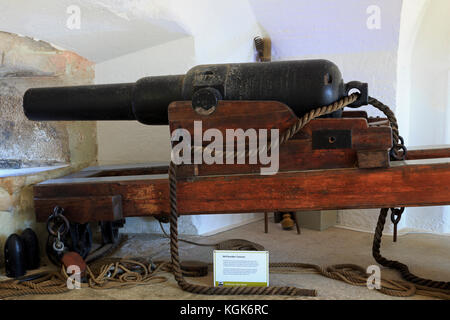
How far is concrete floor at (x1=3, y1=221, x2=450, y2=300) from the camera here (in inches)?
59.6

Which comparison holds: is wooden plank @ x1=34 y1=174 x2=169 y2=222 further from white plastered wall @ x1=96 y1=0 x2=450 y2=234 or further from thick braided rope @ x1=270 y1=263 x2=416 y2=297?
white plastered wall @ x1=96 y1=0 x2=450 y2=234

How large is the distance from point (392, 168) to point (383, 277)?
54 cm

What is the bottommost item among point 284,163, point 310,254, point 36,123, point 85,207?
point 310,254

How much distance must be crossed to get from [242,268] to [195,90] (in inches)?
27.1

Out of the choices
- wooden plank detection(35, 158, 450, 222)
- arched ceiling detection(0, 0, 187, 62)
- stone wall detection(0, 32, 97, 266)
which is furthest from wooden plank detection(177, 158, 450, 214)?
arched ceiling detection(0, 0, 187, 62)

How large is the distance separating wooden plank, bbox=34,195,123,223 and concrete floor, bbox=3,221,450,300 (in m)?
0.28

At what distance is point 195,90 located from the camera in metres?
1.52

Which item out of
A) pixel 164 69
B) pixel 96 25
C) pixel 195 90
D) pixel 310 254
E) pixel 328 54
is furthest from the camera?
pixel 328 54

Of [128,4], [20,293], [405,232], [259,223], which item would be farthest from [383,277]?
[128,4]

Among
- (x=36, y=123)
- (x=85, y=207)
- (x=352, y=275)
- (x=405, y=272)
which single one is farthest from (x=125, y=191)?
(x=405, y=272)

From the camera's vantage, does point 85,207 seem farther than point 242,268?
Yes

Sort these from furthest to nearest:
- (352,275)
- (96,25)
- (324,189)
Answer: (96,25) → (352,275) → (324,189)

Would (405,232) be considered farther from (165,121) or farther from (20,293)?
(20,293)

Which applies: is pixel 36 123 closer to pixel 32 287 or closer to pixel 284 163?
pixel 32 287
